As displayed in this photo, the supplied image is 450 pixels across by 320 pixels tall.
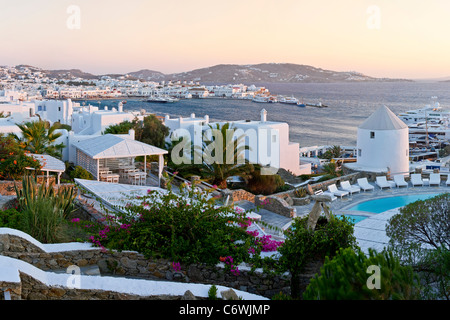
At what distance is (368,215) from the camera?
14.5 metres

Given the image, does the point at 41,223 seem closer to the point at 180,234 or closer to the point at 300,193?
the point at 180,234

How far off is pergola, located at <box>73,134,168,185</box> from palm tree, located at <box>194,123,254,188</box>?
3.10 metres

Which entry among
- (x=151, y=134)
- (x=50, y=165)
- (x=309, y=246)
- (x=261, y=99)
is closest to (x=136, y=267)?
(x=309, y=246)

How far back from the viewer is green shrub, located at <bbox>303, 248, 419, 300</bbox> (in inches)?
138

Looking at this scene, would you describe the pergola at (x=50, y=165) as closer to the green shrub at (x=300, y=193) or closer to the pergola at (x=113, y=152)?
the pergola at (x=113, y=152)

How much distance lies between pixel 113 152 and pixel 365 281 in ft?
39.6

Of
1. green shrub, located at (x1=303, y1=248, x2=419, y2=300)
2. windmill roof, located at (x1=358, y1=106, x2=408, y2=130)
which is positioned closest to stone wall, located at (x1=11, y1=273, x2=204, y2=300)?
green shrub, located at (x1=303, y1=248, x2=419, y2=300)

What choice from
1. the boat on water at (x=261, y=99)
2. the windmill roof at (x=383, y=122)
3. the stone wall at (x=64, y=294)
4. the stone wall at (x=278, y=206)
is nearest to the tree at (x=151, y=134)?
the windmill roof at (x=383, y=122)

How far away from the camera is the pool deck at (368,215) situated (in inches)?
389

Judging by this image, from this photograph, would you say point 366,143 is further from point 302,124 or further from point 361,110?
point 361,110

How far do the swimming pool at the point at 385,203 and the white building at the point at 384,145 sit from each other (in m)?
3.81

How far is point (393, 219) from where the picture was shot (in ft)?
23.1
